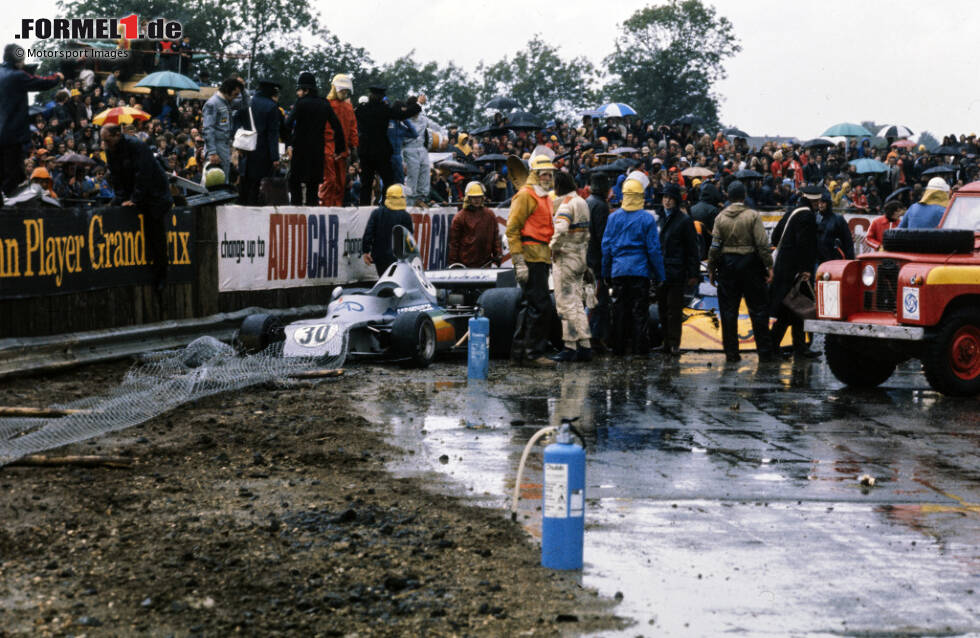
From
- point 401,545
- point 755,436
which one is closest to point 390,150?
point 755,436

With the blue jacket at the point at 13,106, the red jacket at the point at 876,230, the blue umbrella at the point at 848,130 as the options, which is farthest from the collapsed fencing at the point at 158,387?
the blue umbrella at the point at 848,130

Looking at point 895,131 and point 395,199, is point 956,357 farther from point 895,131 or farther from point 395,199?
point 895,131

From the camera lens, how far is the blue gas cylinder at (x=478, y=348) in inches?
521

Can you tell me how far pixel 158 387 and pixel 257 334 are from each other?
101 inches

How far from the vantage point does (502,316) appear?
15.6m

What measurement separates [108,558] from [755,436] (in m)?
5.71

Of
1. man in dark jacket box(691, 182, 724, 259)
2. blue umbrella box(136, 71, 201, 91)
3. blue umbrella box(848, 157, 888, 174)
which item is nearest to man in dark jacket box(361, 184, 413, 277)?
man in dark jacket box(691, 182, 724, 259)

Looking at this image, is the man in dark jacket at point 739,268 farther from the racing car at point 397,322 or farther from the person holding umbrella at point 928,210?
the racing car at point 397,322

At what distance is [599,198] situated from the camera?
669 inches

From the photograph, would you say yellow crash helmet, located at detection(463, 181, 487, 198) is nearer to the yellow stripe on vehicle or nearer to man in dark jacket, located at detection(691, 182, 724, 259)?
man in dark jacket, located at detection(691, 182, 724, 259)

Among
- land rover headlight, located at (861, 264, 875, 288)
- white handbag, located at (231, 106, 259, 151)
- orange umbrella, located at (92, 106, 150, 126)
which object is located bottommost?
land rover headlight, located at (861, 264, 875, 288)

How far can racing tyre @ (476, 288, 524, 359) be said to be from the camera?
15617mm

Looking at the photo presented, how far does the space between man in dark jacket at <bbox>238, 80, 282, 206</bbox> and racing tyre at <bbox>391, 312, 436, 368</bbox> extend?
4.02 m

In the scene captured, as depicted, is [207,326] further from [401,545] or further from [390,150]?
[401,545]
